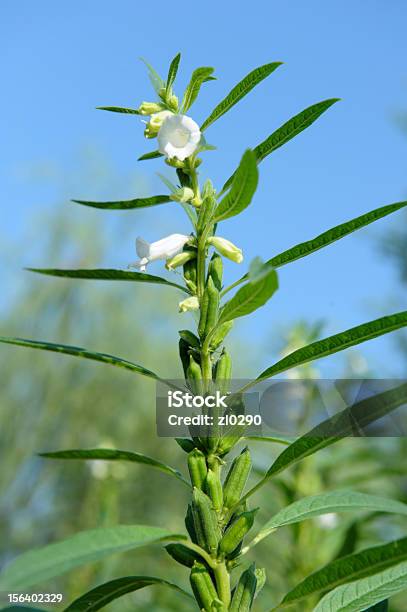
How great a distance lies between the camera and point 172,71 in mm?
830

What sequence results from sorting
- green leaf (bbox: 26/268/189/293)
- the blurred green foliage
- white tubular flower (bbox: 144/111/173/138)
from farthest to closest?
the blurred green foliage → white tubular flower (bbox: 144/111/173/138) → green leaf (bbox: 26/268/189/293)

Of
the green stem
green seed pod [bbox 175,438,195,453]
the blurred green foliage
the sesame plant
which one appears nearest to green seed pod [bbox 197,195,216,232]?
the sesame plant

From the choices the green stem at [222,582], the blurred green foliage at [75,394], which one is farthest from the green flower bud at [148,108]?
the blurred green foliage at [75,394]

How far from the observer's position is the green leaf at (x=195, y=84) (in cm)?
77

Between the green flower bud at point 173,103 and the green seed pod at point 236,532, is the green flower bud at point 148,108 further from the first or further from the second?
the green seed pod at point 236,532

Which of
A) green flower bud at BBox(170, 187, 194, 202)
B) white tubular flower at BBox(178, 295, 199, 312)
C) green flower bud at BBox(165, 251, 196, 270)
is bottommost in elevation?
white tubular flower at BBox(178, 295, 199, 312)

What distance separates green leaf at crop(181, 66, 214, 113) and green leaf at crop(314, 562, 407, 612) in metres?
0.50

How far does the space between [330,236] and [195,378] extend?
18cm

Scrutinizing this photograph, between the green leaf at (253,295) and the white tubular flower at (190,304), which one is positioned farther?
the white tubular flower at (190,304)

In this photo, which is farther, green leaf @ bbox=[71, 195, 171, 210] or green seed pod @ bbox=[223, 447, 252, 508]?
green leaf @ bbox=[71, 195, 171, 210]

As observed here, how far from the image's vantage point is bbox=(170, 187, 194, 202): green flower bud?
0.74 meters

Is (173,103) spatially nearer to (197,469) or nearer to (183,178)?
(183,178)

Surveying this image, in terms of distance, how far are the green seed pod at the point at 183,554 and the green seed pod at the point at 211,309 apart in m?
0.19

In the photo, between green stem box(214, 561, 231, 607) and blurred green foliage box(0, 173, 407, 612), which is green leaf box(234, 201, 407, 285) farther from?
blurred green foliage box(0, 173, 407, 612)
